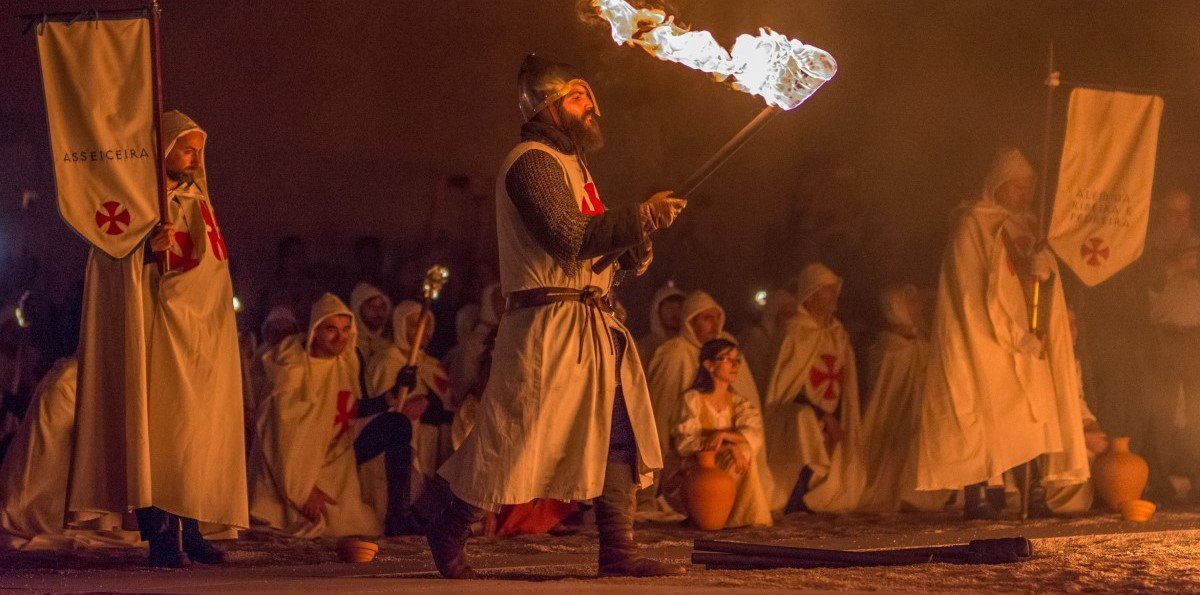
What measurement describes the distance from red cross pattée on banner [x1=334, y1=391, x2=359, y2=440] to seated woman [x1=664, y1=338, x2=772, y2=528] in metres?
1.83

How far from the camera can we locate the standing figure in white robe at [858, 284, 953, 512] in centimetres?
1113

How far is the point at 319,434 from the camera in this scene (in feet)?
33.6

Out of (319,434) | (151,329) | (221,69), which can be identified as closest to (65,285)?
(221,69)

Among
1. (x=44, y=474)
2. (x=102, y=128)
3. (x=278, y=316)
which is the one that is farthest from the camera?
(x=278, y=316)

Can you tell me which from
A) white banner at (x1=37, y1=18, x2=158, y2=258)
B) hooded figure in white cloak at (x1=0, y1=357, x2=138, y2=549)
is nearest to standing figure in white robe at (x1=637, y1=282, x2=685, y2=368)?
hooded figure in white cloak at (x1=0, y1=357, x2=138, y2=549)

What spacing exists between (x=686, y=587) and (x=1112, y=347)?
6.20 meters

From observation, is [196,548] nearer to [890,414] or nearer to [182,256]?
[182,256]

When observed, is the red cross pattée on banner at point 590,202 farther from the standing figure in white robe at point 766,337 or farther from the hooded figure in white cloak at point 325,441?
→ the standing figure in white robe at point 766,337

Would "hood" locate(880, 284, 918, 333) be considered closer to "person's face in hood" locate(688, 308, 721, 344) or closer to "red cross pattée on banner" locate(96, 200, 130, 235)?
"person's face in hood" locate(688, 308, 721, 344)

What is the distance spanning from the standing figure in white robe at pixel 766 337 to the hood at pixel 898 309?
0.58 meters

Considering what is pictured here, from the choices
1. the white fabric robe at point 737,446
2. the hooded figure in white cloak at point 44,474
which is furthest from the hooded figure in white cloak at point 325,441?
the white fabric robe at point 737,446

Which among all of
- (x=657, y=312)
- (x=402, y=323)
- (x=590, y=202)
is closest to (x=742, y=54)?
(x=590, y=202)

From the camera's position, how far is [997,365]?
9836mm

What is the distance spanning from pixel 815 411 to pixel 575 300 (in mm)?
4795
